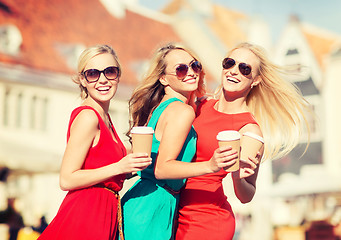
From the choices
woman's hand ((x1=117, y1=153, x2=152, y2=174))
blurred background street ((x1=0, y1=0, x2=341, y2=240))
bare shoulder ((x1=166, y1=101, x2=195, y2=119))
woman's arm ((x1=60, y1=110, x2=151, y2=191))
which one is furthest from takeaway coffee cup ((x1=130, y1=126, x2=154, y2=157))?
blurred background street ((x1=0, y1=0, x2=341, y2=240))

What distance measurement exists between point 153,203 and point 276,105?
4.09ft

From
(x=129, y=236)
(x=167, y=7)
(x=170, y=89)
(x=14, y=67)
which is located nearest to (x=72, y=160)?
(x=129, y=236)

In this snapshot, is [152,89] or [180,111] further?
[152,89]

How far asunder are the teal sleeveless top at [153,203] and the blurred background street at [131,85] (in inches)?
264

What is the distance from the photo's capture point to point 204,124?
3.50 meters

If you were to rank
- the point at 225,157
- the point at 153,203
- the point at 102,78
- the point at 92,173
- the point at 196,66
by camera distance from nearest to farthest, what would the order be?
1. the point at 225,157
2. the point at 92,173
3. the point at 153,203
4. the point at 102,78
5. the point at 196,66

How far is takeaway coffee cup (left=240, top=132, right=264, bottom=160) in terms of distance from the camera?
Result: 10.0 ft

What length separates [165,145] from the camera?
302 centimetres

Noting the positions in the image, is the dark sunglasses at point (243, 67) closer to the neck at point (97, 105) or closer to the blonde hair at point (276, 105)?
the blonde hair at point (276, 105)

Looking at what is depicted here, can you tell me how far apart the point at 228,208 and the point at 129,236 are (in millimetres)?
715

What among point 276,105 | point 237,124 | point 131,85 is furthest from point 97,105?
point 131,85

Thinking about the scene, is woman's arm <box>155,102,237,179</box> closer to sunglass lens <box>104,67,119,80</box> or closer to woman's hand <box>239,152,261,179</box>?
woman's hand <box>239,152,261,179</box>

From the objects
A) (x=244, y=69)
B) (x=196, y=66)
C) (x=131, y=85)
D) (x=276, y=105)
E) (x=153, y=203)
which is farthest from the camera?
(x=131, y=85)

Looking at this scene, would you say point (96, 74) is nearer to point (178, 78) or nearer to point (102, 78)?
point (102, 78)
